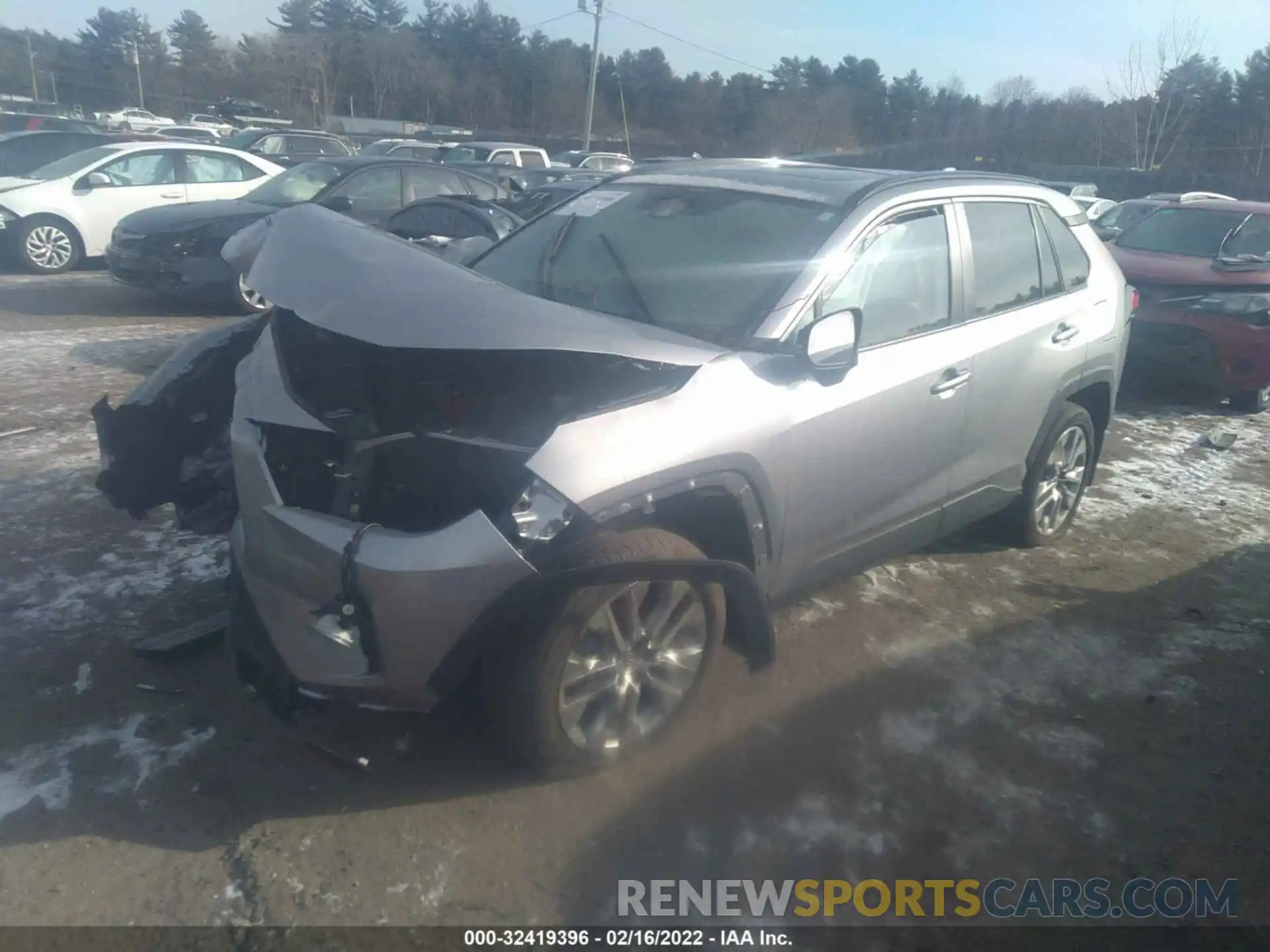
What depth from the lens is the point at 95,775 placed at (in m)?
3.15

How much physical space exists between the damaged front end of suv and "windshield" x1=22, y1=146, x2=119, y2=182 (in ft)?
34.2

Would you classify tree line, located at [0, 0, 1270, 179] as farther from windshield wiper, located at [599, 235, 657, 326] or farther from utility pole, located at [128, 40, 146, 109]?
windshield wiper, located at [599, 235, 657, 326]

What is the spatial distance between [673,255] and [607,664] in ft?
5.41

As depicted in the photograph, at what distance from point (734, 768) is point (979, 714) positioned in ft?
3.47

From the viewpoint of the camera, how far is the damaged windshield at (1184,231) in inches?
362

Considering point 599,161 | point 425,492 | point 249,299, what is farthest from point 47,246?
point 599,161

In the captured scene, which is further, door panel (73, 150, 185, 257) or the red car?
door panel (73, 150, 185, 257)

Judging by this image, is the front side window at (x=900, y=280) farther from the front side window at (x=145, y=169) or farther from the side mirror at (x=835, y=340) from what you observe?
the front side window at (x=145, y=169)

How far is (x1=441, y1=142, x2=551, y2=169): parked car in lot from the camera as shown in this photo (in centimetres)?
2117

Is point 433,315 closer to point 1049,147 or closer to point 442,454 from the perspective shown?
point 442,454

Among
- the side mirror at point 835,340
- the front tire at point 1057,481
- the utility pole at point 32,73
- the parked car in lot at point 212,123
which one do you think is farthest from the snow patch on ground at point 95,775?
the utility pole at point 32,73

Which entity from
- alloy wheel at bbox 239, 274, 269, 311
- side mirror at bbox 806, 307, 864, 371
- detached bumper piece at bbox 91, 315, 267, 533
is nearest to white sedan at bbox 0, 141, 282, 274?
alloy wheel at bbox 239, 274, 269, 311

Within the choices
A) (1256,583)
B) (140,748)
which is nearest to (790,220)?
(140,748)

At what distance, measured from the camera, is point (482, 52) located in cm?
6488
